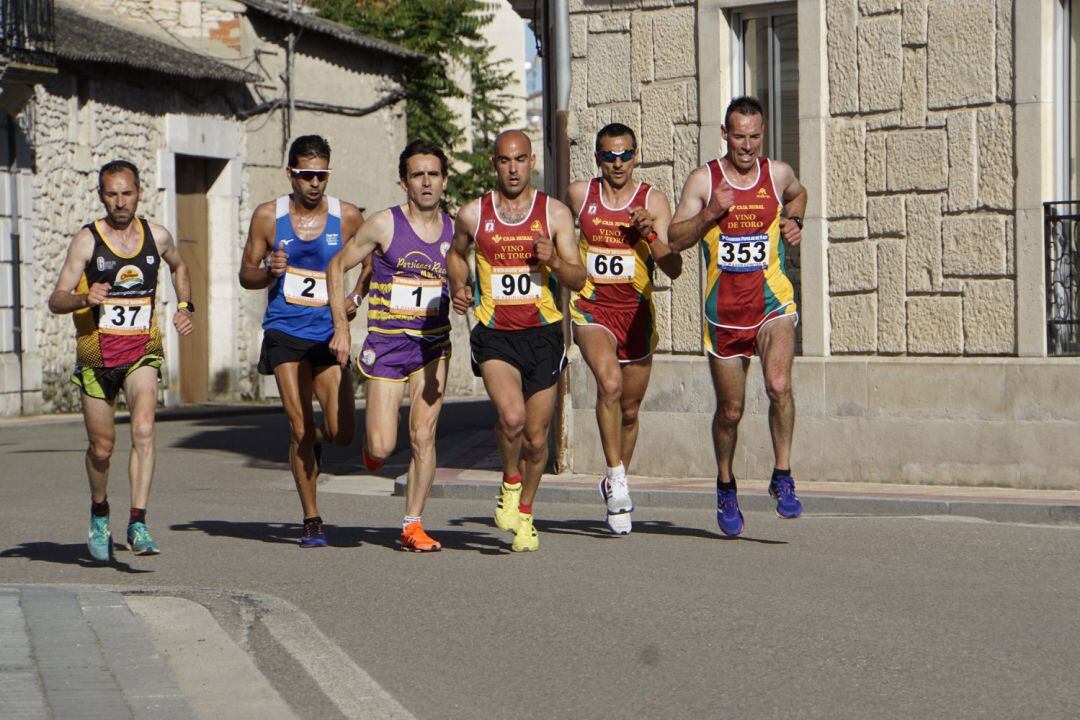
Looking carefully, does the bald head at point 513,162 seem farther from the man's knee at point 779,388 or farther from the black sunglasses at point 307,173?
the man's knee at point 779,388

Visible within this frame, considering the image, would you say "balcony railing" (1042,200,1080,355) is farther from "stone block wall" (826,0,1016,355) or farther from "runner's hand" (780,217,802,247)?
"runner's hand" (780,217,802,247)

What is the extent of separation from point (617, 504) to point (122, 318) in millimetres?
2858

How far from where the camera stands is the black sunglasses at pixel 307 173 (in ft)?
31.2

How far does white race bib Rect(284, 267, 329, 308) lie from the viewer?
956 cm

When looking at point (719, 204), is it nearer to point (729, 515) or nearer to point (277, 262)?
point (729, 515)

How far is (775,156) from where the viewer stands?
14227 mm

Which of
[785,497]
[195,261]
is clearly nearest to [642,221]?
[785,497]

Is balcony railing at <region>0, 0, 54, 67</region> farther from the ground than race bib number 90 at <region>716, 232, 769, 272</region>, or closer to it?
farther from the ground

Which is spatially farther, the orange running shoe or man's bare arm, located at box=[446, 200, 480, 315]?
the orange running shoe

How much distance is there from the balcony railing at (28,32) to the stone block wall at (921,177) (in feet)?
43.9

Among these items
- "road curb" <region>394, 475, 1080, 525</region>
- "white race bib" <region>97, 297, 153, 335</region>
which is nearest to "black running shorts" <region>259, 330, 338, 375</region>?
"white race bib" <region>97, 297, 153, 335</region>

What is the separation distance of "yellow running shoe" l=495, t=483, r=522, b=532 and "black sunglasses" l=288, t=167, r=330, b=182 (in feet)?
6.15

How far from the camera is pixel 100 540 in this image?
29.9 ft

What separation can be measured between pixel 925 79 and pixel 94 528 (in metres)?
6.89
